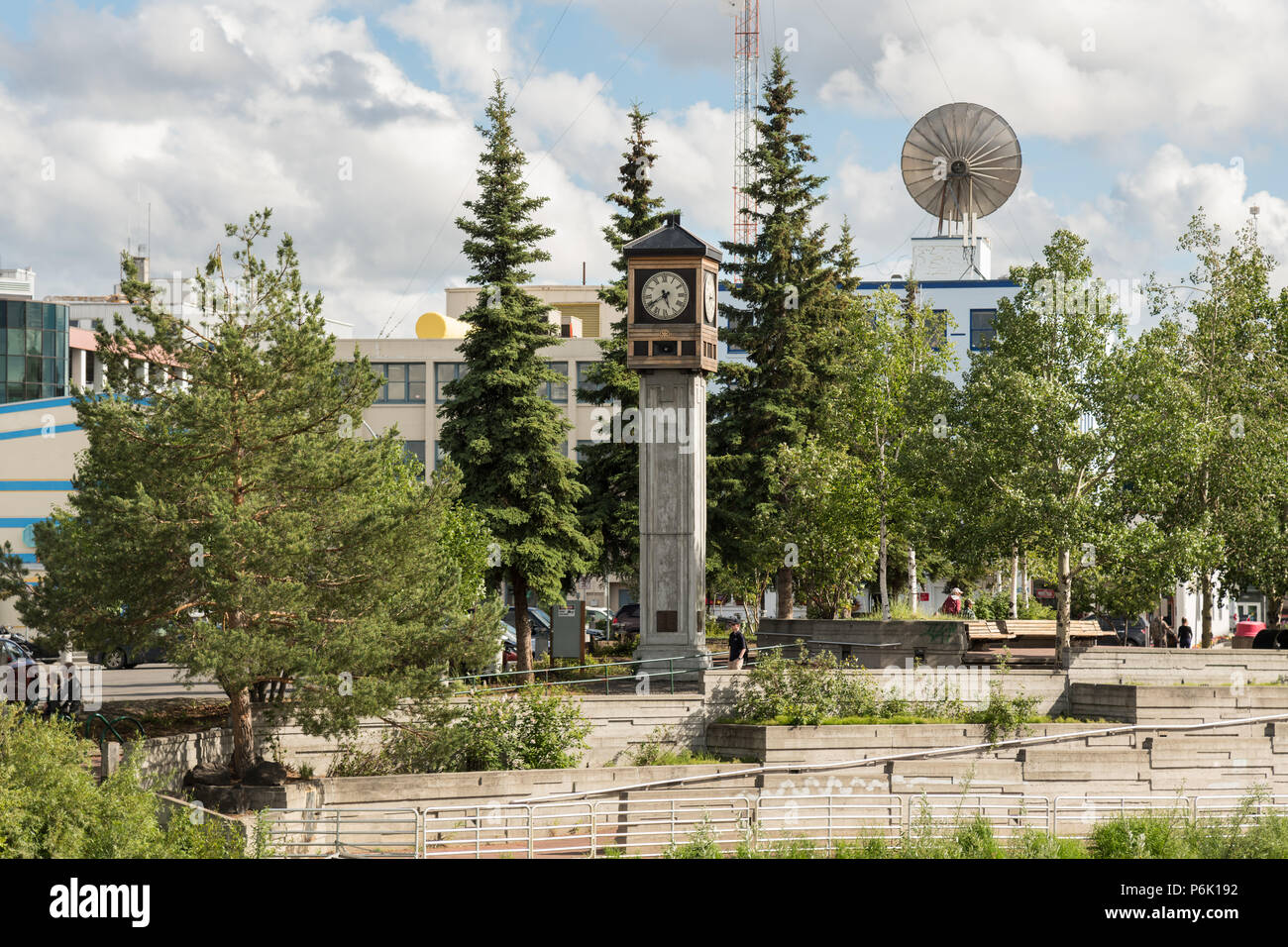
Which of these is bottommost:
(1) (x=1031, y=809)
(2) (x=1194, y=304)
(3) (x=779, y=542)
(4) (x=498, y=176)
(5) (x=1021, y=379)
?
(1) (x=1031, y=809)

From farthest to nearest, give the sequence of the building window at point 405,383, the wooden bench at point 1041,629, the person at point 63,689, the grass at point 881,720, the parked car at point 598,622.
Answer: the building window at point 405,383 < the parked car at point 598,622 < the wooden bench at point 1041,629 < the grass at point 881,720 < the person at point 63,689

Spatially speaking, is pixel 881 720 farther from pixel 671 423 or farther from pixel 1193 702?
pixel 671 423

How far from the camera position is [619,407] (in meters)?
35.1

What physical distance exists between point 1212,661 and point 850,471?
1008cm

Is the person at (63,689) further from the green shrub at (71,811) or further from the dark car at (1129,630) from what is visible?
the dark car at (1129,630)

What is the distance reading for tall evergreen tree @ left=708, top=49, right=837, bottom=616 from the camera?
35156 mm

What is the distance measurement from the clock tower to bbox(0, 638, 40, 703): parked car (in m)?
12.0

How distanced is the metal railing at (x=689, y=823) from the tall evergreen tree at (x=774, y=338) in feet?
41.9

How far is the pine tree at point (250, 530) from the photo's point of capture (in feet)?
63.2

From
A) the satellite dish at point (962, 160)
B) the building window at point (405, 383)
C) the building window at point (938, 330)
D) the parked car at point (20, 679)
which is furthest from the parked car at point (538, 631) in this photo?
the satellite dish at point (962, 160)

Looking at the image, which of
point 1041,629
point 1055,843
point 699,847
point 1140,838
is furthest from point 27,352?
point 1140,838
